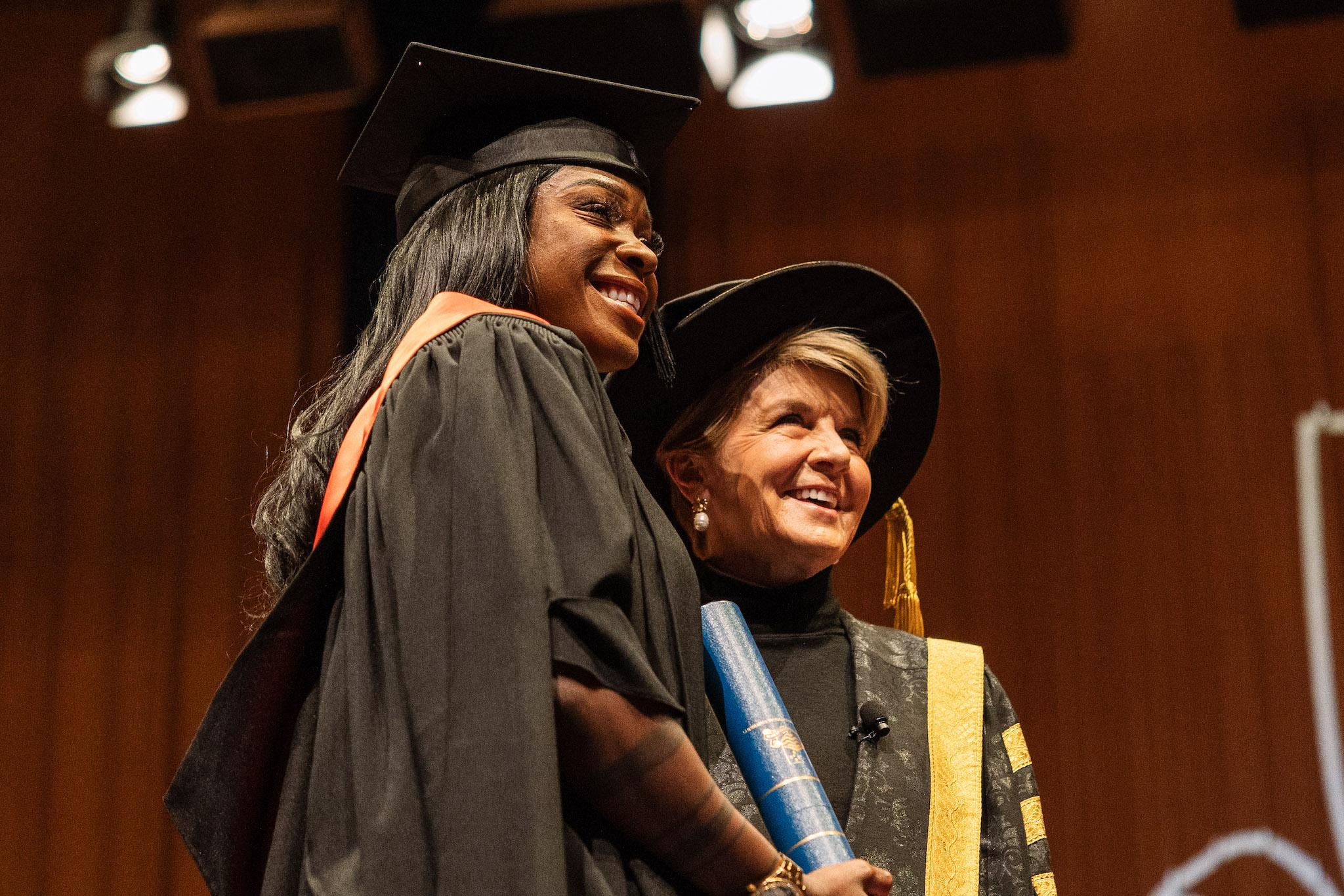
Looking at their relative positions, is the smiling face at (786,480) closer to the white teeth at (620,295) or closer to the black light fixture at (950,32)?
the white teeth at (620,295)

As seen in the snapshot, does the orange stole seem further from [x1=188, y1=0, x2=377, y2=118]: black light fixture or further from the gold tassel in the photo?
[x1=188, y1=0, x2=377, y2=118]: black light fixture

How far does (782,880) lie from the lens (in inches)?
49.1

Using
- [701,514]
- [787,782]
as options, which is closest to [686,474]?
[701,514]

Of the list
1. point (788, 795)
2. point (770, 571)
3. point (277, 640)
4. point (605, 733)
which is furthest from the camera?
point (770, 571)

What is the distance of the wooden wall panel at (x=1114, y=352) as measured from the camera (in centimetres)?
397

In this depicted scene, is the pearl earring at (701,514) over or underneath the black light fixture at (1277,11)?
underneath

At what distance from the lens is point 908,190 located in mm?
4629

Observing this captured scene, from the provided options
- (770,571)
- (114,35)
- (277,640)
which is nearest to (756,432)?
(770,571)

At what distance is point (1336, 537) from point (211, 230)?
3815mm

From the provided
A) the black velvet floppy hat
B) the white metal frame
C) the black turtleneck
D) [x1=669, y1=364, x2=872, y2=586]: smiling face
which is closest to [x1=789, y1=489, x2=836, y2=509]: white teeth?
[x1=669, y1=364, x2=872, y2=586]: smiling face

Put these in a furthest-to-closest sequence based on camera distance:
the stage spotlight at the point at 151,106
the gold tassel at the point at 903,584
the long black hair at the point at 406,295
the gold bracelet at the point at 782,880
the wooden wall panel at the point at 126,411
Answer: the wooden wall panel at the point at 126,411, the stage spotlight at the point at 151,106, the gold tassel at the point at 903,584, the long black hair at the point at 406,295, the gold bracelet at the point at 782,880

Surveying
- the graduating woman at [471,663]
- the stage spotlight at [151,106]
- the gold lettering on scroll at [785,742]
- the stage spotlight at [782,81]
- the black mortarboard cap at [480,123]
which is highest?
the stage spotlight at [151,106]

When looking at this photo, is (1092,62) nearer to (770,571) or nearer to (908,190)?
(908,190)

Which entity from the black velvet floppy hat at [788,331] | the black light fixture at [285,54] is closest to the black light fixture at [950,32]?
the black light fixture at [285,54]
